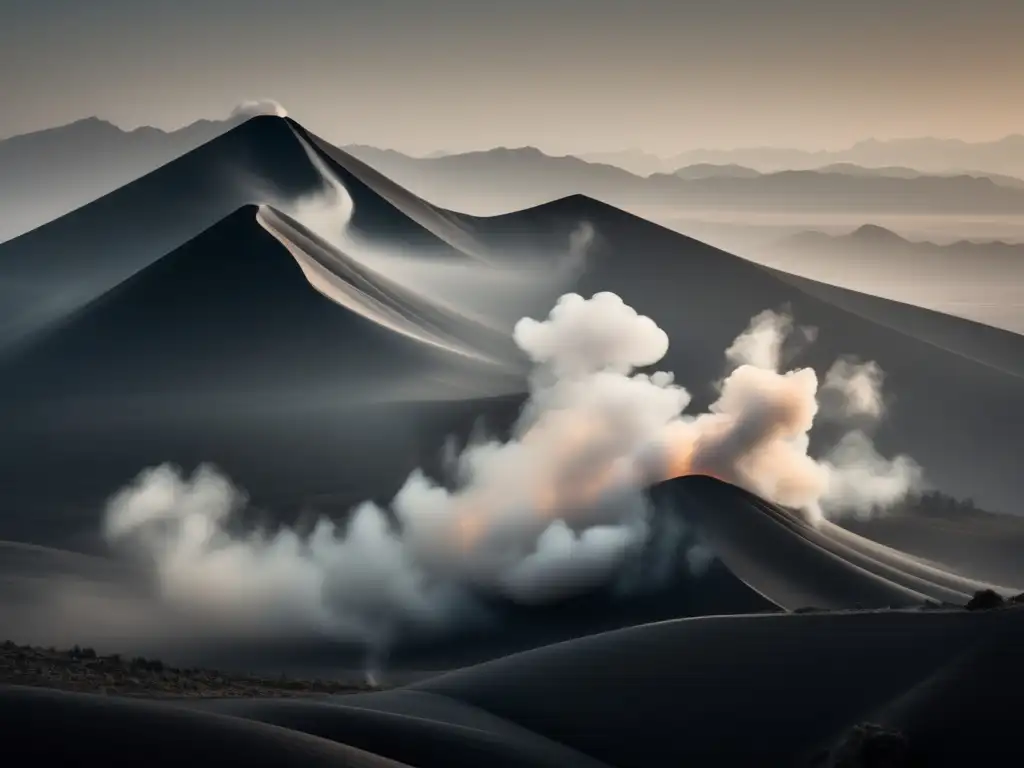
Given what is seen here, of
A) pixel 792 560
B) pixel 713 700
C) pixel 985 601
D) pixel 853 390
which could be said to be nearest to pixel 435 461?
pixel 792 560

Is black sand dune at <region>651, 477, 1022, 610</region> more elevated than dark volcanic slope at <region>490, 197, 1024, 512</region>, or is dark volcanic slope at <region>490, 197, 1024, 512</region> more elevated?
dark volcanic slope at <region>490, 197, 1024, 512</region>

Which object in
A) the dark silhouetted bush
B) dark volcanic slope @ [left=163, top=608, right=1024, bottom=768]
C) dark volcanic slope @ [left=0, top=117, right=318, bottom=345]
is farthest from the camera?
dark volcanic slope @ [left=0, top=117, right=318, bottom=345]

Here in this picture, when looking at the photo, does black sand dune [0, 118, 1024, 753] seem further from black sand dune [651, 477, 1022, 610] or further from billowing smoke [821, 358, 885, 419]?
billowing smoke [821, 358, 885, 419]

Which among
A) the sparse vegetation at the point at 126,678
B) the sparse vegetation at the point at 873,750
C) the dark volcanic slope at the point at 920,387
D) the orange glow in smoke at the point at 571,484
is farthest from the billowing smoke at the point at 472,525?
the dark volcanic slope at the point at 920,387

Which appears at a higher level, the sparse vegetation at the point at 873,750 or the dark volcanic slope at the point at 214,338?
the dark volcanic slope at the point at 214,338

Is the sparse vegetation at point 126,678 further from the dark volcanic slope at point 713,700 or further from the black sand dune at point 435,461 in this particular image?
the black sand dune at point 435,461

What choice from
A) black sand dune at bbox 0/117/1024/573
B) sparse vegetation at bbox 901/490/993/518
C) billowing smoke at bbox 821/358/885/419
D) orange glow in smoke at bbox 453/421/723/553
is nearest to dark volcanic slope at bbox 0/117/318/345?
black sand dune at bbox 0/117/1024/573

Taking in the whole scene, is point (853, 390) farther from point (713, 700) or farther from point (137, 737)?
point (137, 737)
